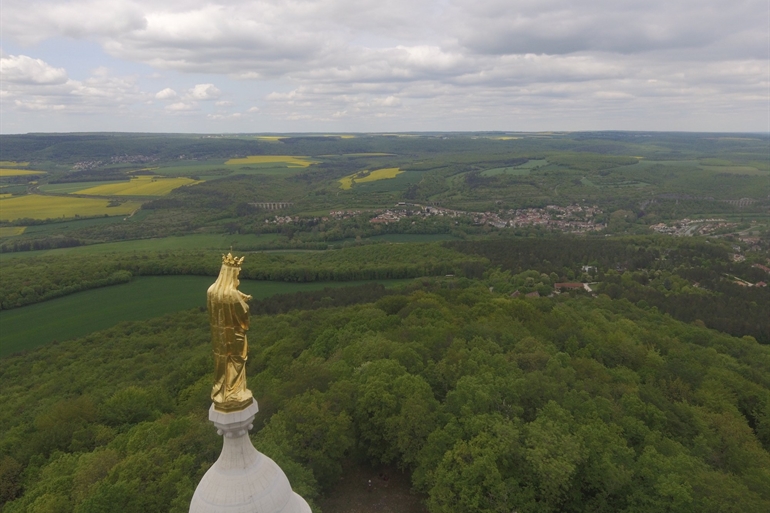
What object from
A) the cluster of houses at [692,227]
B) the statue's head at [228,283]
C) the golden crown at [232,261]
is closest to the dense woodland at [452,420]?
the statue's head at [228,283]

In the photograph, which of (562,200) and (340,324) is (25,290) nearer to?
(340,324)

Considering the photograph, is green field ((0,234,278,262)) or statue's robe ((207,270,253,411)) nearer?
statue's robe ((207,270,253,411))

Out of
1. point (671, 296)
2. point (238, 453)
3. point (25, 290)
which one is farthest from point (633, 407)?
point (25, 290)

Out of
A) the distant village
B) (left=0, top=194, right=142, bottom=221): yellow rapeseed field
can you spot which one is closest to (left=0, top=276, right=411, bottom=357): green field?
the distant village

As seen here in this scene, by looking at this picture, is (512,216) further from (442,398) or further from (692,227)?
(442,398)

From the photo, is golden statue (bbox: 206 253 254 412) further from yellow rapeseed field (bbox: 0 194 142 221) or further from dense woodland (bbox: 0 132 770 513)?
yellow rapeseed field (bbox: 0 194 142 221)

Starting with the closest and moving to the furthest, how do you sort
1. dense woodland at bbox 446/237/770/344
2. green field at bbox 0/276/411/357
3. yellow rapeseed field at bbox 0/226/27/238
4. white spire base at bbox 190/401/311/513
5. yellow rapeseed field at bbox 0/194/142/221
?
white spire base at bbox 190/401/311/513
dense woodland at bbox 446/237/770/344
green field at bbox 0/276/411/357
yellow rapeseed field at bbox 0/226/27/238
yellow rapeseed field at bbox 0/194/142/221
